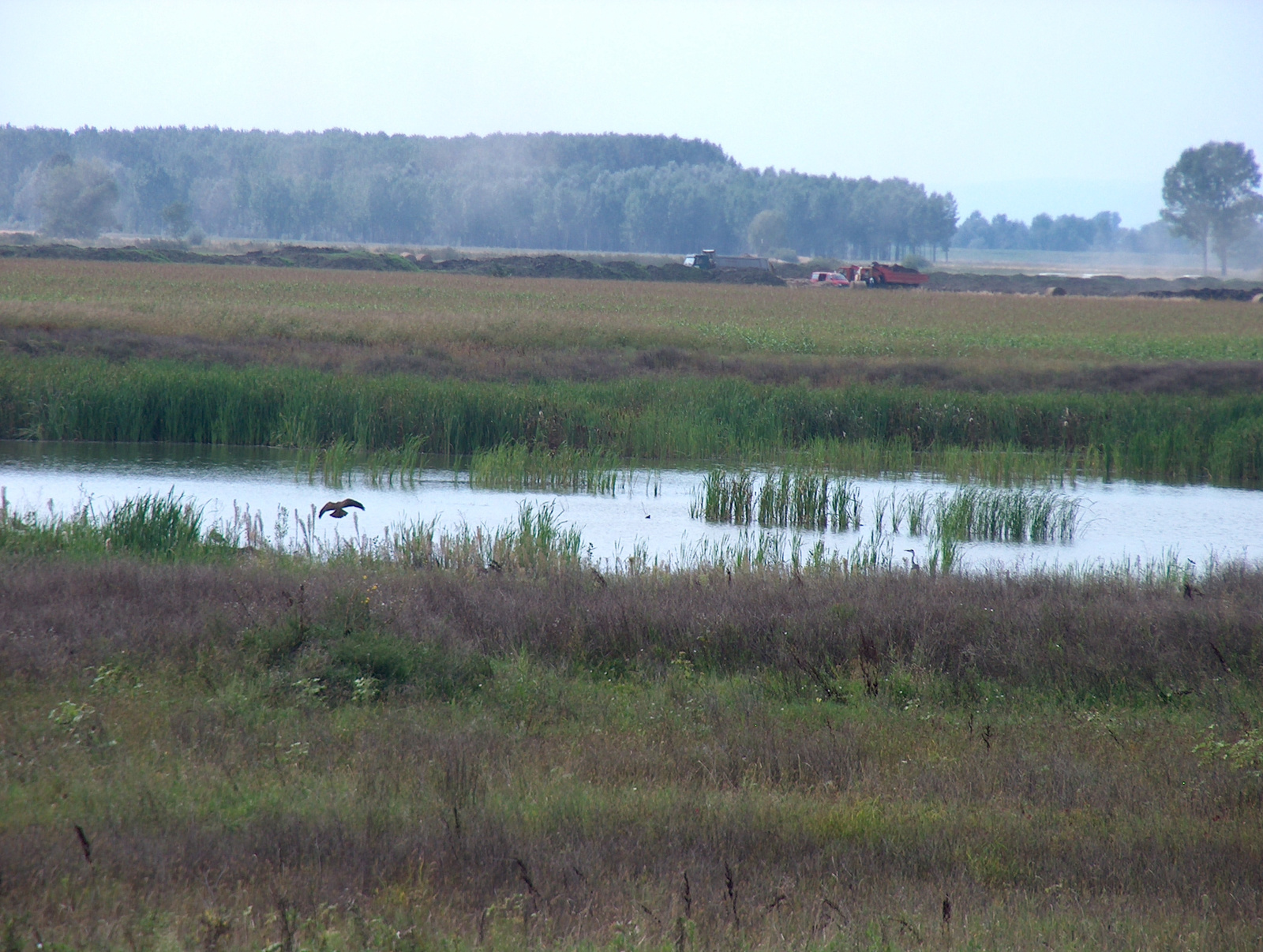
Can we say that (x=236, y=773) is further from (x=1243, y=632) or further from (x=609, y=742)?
(x=1243, y=632)

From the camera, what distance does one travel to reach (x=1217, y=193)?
156m

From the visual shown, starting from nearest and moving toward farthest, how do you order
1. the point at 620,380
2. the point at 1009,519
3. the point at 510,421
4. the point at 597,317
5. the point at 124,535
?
1. the point at 124,535
2. the point at 1009,519
3. the point at 510,421
4. the point at 620,380
5. the point at 597,317

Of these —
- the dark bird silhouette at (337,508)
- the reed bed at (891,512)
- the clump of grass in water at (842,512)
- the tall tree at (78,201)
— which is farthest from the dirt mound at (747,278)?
the tall tree at (78,201)

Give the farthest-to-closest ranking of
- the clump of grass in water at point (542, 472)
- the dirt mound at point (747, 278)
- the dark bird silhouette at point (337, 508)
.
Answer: the dirt mound at point (747, 278) < the clump of grass in water at point (542, 472) < the dark bird silhouette at point (337, 508)

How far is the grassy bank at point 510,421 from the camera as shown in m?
19.1

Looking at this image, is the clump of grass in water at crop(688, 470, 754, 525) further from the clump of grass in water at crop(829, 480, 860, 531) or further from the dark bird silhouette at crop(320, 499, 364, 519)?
the dark bird silhouette at crop(320, 499, 364, 519)

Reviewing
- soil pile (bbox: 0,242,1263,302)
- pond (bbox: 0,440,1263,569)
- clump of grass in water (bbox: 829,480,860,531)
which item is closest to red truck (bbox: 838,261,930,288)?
soil pile (bbox: 0,242,1263,302)

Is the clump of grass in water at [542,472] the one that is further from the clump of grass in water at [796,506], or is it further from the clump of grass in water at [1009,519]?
the clump of grass in water at [1009,519]

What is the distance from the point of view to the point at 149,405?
19.3 metres

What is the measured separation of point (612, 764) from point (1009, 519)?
409 inches

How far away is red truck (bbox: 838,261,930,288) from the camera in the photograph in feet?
249

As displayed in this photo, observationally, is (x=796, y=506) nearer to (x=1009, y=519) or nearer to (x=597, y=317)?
(x=1009, y=519)

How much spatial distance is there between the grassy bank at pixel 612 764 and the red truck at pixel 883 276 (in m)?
68.9

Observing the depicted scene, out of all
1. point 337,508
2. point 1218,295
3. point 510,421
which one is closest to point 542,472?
point 510,421
